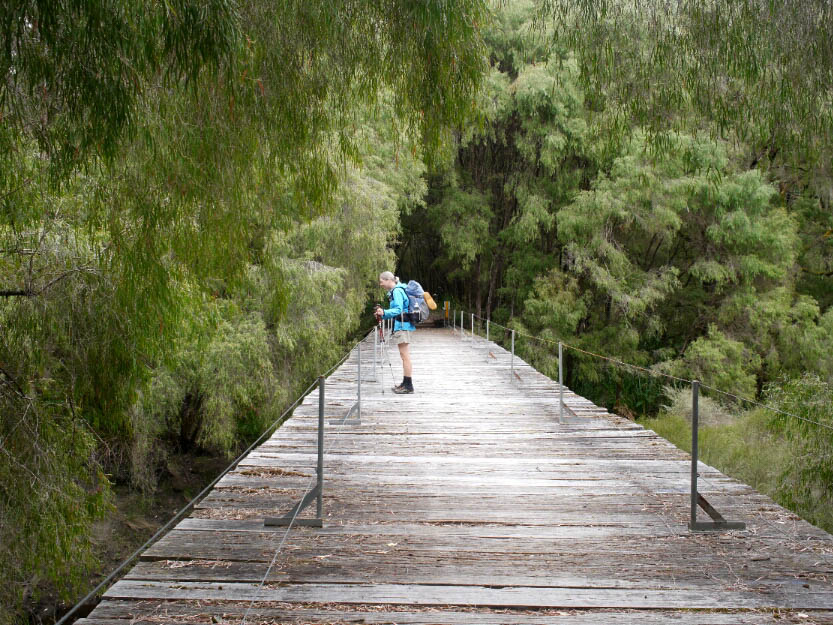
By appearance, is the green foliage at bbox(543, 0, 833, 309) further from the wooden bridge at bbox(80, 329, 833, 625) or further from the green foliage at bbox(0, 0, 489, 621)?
the wooden bridge at bbox(80, 329, 833, 625)

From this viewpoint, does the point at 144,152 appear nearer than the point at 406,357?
Yes

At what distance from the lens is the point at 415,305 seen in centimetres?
851

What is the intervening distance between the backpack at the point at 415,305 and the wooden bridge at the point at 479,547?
2.34 meters

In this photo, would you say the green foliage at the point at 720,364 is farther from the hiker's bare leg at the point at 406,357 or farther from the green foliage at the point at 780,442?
the hiker's bare leg at the point at 406,357

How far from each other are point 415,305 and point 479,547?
16.0 feet

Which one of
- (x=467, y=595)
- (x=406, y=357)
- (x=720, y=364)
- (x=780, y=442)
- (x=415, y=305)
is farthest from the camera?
(x=720, y=364)

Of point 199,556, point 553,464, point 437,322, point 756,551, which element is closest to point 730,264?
point 437,322

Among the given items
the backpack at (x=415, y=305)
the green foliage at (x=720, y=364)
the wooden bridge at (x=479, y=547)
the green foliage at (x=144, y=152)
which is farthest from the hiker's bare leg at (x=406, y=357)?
the green foliage at (x=720, y=364)

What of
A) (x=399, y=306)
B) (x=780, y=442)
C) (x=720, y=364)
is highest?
(x=399, y=306)

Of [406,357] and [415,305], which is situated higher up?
[415,305]

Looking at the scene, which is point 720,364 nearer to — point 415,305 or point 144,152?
point 415,305

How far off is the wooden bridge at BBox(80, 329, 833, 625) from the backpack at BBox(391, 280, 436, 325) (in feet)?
7.69

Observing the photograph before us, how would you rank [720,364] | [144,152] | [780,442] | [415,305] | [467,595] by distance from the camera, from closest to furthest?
[467,595], [144,152], [415,305], [780,442], [720,364]

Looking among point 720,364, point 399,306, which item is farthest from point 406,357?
point 720,364
